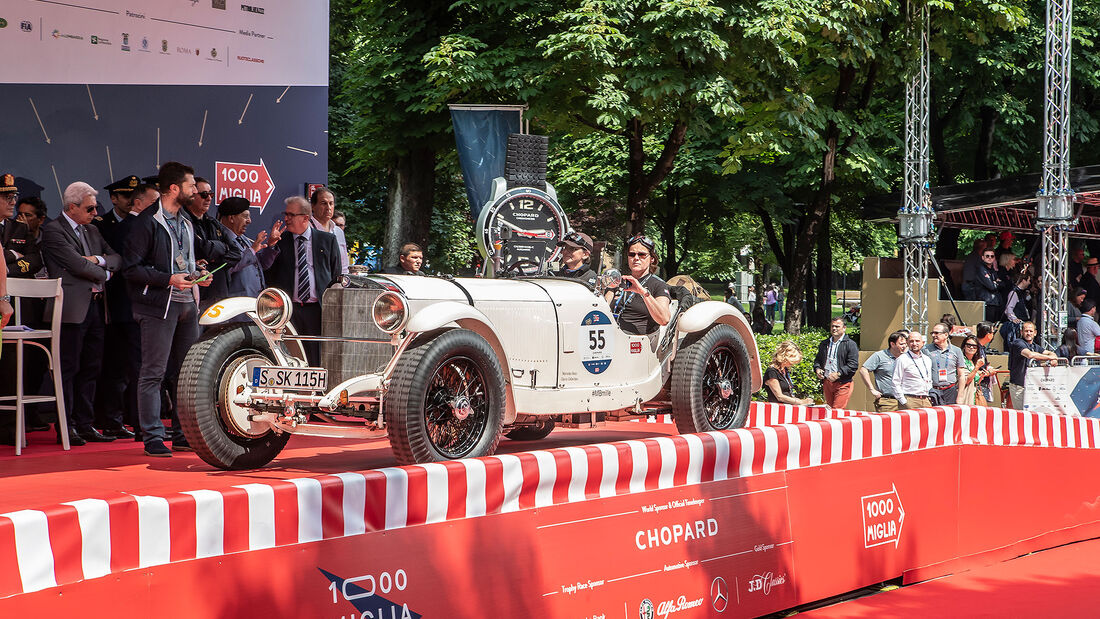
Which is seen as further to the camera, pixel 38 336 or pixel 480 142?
pixel 480 142

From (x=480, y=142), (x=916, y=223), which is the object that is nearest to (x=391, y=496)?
(x=480, y=142)

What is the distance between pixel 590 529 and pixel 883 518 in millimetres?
2439

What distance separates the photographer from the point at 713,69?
15.6 metres

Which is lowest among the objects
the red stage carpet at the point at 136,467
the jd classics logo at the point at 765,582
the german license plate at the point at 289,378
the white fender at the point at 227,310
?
the jd classics logo at the point at 765,582

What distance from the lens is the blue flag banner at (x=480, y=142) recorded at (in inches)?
531

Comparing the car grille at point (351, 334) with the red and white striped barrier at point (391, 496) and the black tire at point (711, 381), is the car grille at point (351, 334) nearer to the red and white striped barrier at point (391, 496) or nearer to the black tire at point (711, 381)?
the red and white striped barrier at point (391, 496)

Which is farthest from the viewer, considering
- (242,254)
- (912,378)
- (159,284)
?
(912,378)

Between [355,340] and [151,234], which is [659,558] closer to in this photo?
[355,340]

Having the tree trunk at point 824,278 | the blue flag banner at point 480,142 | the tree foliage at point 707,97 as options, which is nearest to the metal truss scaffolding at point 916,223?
the tree foliage at point 707,97

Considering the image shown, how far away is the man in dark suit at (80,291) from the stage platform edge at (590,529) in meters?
4.25

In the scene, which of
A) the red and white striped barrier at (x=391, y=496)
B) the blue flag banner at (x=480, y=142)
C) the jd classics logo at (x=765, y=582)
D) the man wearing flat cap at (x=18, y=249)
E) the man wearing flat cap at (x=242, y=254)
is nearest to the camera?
the red and white striped barrier at (x=391, y=496)

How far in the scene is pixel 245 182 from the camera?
10617 millimetres

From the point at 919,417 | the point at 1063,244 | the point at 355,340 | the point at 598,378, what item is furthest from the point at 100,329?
the point at 1063,244

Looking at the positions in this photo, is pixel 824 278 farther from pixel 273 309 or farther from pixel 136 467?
pixel 136 467
